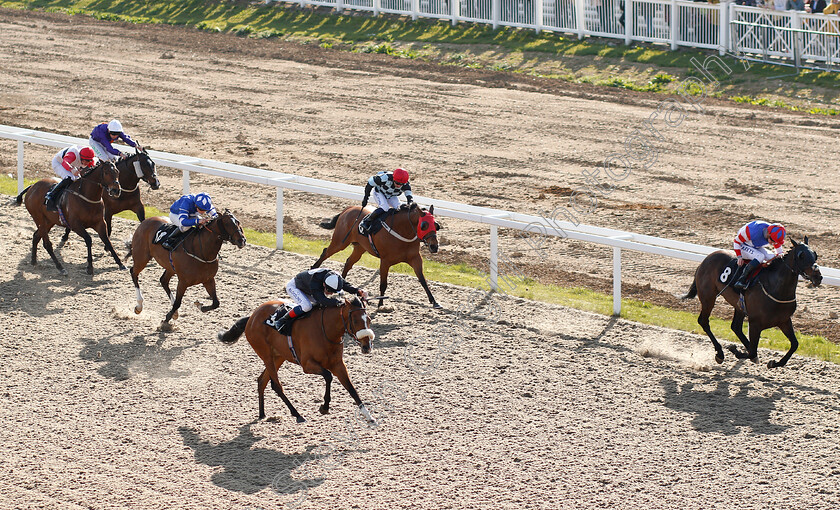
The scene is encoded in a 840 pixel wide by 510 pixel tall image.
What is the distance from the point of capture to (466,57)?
25.3m

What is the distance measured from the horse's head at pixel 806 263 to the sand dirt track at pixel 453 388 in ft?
3.21

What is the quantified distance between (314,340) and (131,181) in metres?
5.57

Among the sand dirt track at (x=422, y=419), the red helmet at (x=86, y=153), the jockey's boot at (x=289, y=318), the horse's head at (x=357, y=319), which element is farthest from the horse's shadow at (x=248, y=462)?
the red helmet at (x=86, y=153)

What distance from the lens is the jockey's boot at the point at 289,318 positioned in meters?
8.73

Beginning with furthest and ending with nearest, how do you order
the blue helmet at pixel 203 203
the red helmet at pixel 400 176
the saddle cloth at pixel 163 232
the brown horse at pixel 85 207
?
the brown horse at pixel 85 207 < the red helmet at pixel 400 176 < the saddle cloth at pixel 163 232 < the blue helmet at pixel 203 203

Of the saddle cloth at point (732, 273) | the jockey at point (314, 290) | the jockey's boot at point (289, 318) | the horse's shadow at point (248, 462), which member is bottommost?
the horse's shadow at point (248, 462)

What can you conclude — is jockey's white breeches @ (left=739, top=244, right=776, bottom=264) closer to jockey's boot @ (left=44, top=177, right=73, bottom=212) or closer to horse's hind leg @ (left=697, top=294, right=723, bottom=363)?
horse's hind leg @ (left=697, top=294, right=723, bottom=363)

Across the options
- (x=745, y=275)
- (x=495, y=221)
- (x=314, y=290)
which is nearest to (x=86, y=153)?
(x=495, y=221)

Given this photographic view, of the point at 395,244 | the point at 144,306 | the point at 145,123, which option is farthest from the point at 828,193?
the point at 145,123

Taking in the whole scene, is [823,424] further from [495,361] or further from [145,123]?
[145,123]

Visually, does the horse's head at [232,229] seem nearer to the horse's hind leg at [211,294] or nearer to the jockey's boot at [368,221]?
the horse's hind leg at [211,294]

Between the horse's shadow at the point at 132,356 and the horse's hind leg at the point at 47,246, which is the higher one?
the horse's hind leg at the point at 47,246

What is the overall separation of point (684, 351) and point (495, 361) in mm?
1860

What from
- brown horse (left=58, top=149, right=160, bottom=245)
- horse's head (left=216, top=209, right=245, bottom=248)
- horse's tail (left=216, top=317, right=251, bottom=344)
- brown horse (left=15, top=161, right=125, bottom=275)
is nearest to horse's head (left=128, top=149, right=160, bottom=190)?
brown horse (left=58, top=149, right=160, bottom=245)
